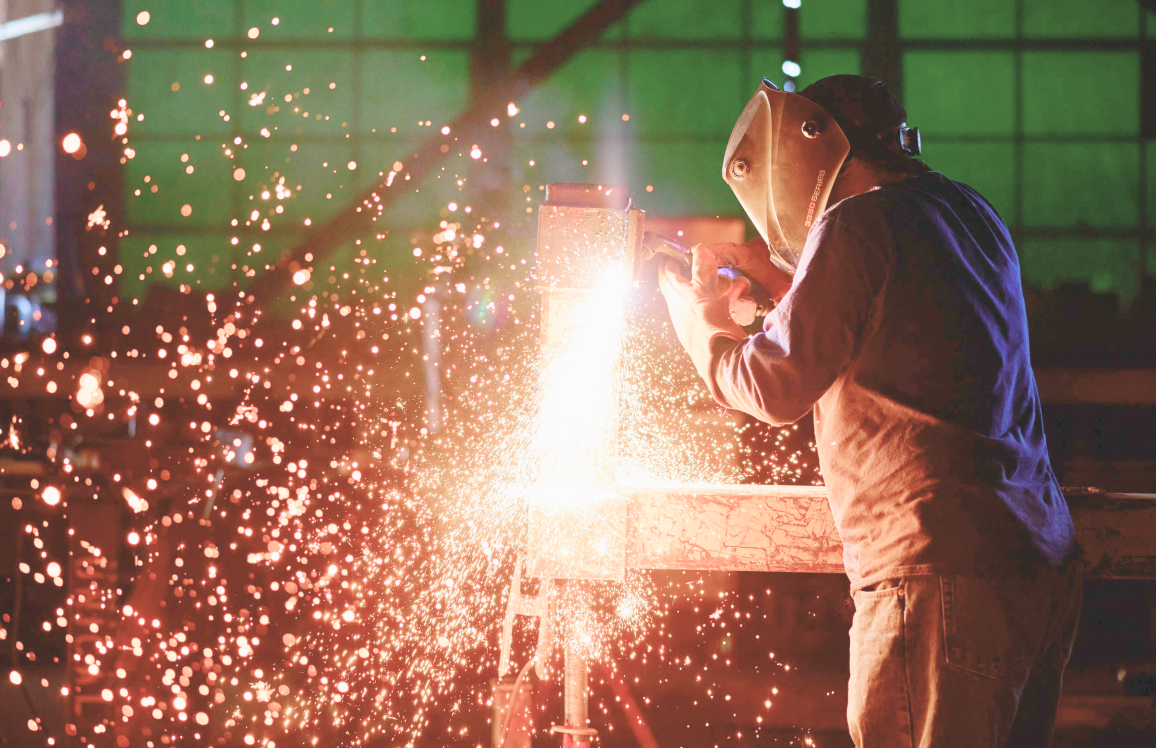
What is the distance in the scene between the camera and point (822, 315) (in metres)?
1.24

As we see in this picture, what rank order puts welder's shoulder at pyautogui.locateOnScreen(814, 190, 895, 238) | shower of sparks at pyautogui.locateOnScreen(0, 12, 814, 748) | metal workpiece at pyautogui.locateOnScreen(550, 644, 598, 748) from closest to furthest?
welder's shoulder at pyautogui.locateOnScreen(814, 190, 895, 238) < metal workpiece at pyautogui.locateOnScreen(550, 644, 598, 748) < shower of sparks at pyautogui.locateOnScreen(0, 12, 814, 748)

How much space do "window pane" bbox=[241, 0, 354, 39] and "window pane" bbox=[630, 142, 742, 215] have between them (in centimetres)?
238

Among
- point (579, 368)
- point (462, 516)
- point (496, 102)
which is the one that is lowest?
point (462, 516)

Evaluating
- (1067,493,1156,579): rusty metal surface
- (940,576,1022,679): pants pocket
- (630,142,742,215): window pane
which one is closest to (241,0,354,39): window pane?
(630,142,742,215): window pane

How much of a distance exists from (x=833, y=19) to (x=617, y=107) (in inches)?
66.0

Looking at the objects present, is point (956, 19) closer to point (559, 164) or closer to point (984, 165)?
point (984, 165)

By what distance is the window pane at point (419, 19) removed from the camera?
5.30 metres

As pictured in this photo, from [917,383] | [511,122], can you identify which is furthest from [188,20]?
[917,383]

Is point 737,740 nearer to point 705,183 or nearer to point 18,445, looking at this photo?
point 705,183

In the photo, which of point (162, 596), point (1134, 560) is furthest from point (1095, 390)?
point (162, 596)

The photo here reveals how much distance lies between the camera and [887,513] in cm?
123

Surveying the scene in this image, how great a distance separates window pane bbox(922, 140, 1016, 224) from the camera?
5.12 m

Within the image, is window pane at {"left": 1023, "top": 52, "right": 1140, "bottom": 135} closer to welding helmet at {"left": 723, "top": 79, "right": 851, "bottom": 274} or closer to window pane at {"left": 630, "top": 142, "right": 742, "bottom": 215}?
window pane at {"left": 630, "top": 142, "right": 742, "bottom": 215}

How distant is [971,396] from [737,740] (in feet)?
9.02
